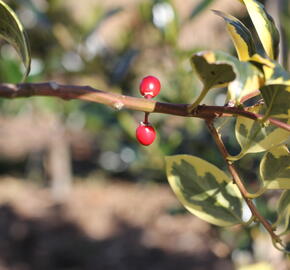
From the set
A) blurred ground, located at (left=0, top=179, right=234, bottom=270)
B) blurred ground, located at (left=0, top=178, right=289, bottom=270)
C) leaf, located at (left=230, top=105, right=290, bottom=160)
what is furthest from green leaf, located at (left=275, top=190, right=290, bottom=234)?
blurred ground, located at (left=0, top=179, right=234, bottom=270)

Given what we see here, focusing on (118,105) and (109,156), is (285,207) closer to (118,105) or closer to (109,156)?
(118,105)

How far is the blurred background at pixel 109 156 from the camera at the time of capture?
1.36 metres

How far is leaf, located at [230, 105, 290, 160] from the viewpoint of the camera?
51 cm

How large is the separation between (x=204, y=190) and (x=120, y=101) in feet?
0.79

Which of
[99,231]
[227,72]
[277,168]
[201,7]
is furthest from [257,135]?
[99,231]

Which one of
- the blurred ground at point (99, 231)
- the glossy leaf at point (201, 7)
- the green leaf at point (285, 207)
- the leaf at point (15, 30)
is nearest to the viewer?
the leaf at point (15, 30)

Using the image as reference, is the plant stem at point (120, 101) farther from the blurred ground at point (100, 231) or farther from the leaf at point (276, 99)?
the blurred ground at point (100, 231)

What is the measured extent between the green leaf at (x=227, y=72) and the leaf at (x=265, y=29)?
0.37ft

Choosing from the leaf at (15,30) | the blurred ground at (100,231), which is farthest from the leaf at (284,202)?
the blurred ground at (100,231)

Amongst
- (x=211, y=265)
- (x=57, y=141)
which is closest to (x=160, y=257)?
(x=211, y=265)

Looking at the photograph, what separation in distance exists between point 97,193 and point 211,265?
145cm

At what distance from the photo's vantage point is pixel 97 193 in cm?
401

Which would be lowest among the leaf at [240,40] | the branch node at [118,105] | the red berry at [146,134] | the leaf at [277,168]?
the leaf at [277,168]

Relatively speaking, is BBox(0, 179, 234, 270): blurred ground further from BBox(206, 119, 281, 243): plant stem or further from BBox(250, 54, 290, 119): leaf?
BBox(250, 54, 290, 119): leaf
